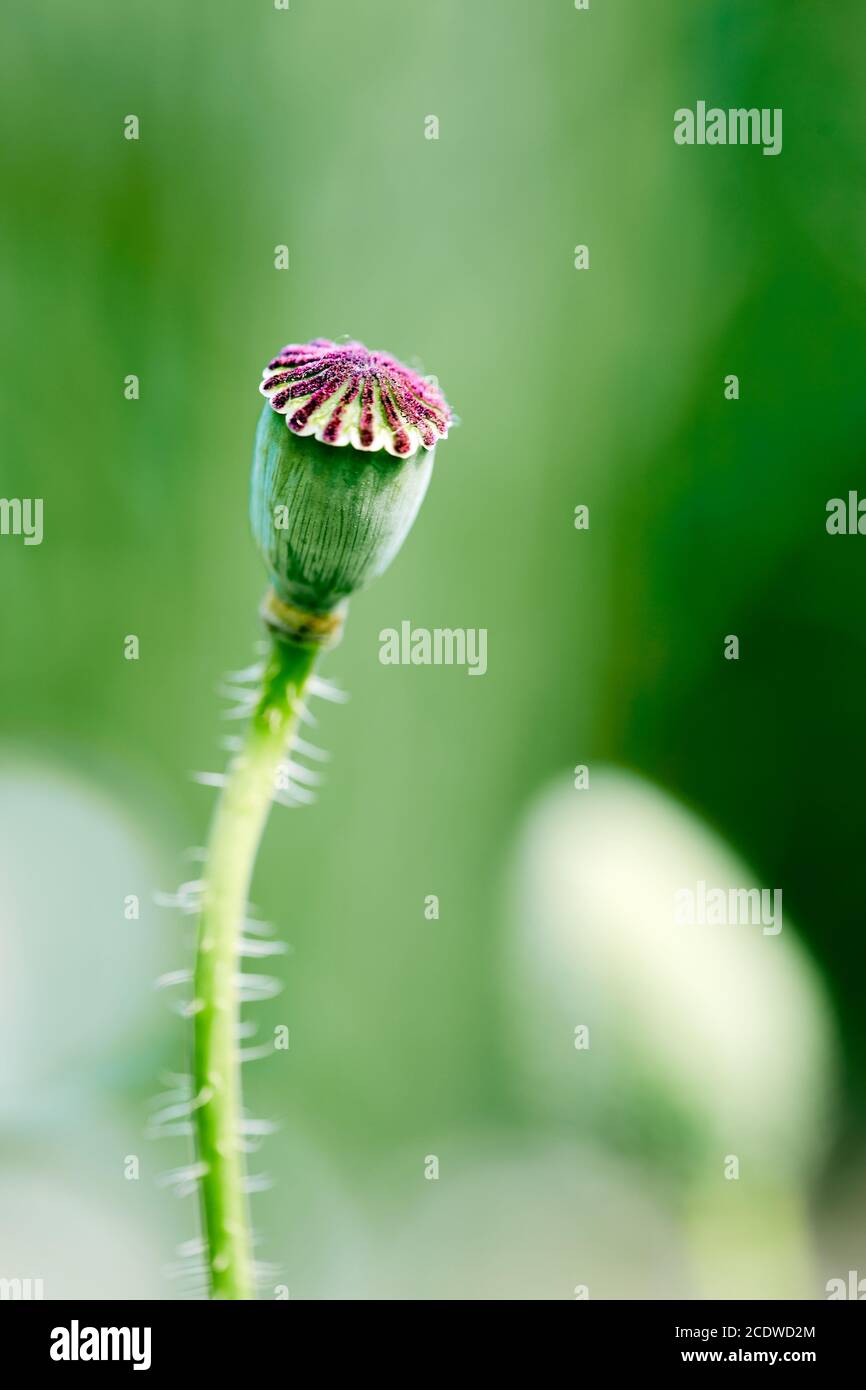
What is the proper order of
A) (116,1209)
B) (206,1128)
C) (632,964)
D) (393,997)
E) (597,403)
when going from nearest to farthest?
(206,1128) → (632,964) → (116,1209) → (393,997) → (597,403)

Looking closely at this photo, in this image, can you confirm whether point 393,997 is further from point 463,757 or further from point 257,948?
point 257,948

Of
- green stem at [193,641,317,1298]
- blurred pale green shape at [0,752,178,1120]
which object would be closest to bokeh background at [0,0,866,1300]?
blurred pale green shape at [0,752,178,1120]

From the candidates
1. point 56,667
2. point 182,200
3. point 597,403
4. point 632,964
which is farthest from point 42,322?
point 632,964
